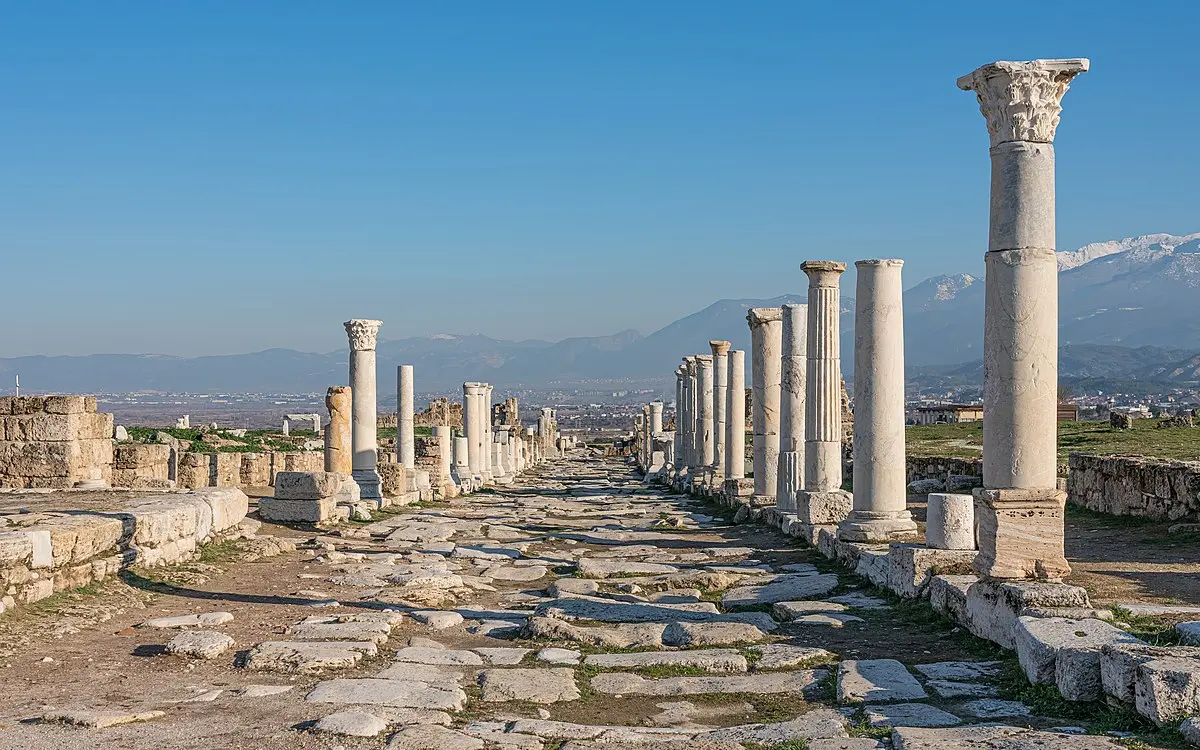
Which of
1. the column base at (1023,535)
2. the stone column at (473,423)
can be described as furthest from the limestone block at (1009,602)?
the stone column at (473,423)

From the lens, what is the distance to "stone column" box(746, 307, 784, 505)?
842 inches

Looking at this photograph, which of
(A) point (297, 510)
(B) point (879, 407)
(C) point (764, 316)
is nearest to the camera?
(B) point (879, 407)

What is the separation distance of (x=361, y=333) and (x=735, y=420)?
8162 mm

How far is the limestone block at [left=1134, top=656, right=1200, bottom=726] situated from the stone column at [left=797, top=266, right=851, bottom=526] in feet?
34.6

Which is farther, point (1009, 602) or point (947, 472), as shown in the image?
point (947, 472)

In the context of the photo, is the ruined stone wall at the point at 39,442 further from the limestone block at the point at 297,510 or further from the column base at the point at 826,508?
the column base at the point at 826,508

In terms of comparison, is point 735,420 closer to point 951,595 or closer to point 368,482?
point 368,482

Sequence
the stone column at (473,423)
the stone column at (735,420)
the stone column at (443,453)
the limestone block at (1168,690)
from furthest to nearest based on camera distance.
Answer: the stone column at (473,423) → the stone column at (443,453) → the stone column at (735,420) → the limestone block at (1168,690)

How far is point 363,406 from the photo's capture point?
76.5 ft

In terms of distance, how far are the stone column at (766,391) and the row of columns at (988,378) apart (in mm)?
23

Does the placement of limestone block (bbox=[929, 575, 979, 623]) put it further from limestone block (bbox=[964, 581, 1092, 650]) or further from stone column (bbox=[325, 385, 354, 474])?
stone column (bbox=[325, 385, 354, 474])

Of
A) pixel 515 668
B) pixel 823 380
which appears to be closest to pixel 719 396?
pixel 823 380

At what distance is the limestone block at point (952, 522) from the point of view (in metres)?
10.8

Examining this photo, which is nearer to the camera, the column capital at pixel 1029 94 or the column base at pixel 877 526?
the column capital at pixel 1029 94
